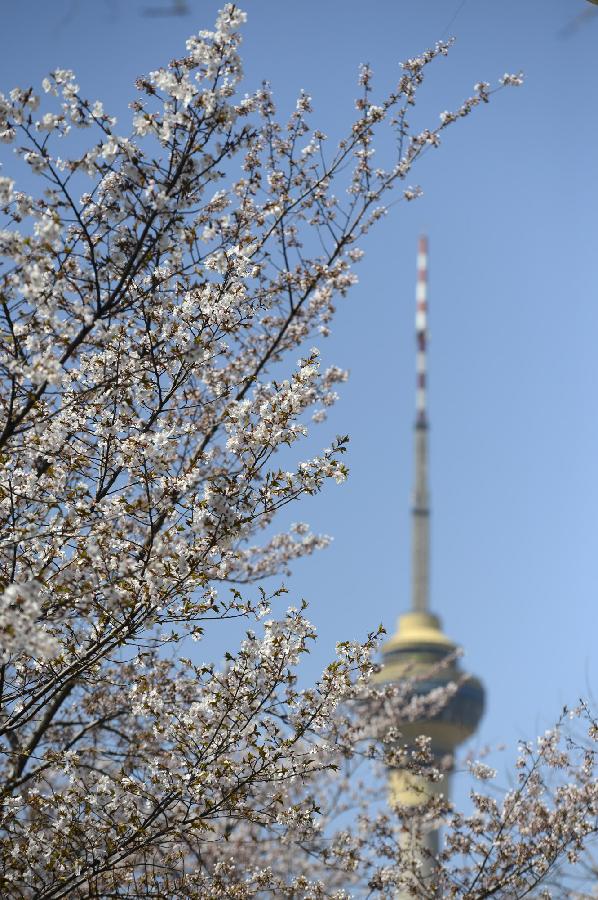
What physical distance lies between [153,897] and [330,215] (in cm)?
509

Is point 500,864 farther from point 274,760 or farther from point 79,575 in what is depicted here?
point 79,575

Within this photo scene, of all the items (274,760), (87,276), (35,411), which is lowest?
(274,760)

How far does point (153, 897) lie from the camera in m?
5.71

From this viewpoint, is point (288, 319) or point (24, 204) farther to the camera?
point (288, 319)

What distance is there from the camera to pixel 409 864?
9523 mm

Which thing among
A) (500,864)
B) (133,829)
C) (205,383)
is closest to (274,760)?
(133,829)

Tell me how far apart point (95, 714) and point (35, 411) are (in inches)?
164

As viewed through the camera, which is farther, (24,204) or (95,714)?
(95,714)

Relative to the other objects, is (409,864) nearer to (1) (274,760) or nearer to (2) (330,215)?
(1) (274,760)

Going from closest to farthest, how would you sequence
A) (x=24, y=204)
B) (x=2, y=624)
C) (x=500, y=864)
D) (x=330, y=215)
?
(x=2, y=624), (x=24, y=204), (x=330, y=215), (x=500, y=864)

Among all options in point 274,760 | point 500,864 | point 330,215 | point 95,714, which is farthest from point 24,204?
point 500,864

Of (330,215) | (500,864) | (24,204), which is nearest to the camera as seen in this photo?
(24,204)

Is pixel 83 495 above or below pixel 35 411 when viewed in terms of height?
below

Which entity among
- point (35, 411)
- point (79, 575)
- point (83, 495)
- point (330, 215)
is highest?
point (330, 215)
